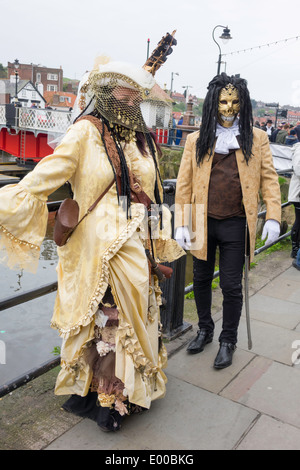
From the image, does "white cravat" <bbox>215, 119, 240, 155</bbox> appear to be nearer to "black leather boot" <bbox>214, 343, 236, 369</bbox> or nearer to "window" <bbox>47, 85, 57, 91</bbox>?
"black leather boot" <bbox>214, 343, 236, 369</bbox>

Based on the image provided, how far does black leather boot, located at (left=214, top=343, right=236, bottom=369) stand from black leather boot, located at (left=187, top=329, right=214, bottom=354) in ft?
0.52

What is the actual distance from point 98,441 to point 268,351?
151 cm

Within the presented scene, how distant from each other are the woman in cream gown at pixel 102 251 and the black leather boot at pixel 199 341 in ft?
2.56

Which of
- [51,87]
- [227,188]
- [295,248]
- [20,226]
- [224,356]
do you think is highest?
[51,87]

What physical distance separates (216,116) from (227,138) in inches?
6.1

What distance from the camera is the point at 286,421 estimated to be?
7.80ft

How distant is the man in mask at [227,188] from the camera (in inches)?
109

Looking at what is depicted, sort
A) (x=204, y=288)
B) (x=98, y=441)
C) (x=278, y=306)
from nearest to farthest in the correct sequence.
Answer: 1. (x=98, y=441)
2. (x=204, y=288)
3. (x=278, y=306)

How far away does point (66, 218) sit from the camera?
6.84ft

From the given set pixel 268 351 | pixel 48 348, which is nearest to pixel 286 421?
pixel 268 351

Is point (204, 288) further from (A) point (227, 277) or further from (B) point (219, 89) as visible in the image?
(B) point (219, 89)

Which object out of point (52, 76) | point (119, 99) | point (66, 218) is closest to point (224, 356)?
point (66, 218)

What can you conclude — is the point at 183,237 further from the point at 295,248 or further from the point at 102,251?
the point at 295,248

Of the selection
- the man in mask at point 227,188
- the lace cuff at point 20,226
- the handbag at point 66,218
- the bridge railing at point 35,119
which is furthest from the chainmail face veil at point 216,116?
the bridge railing at point 35,119
